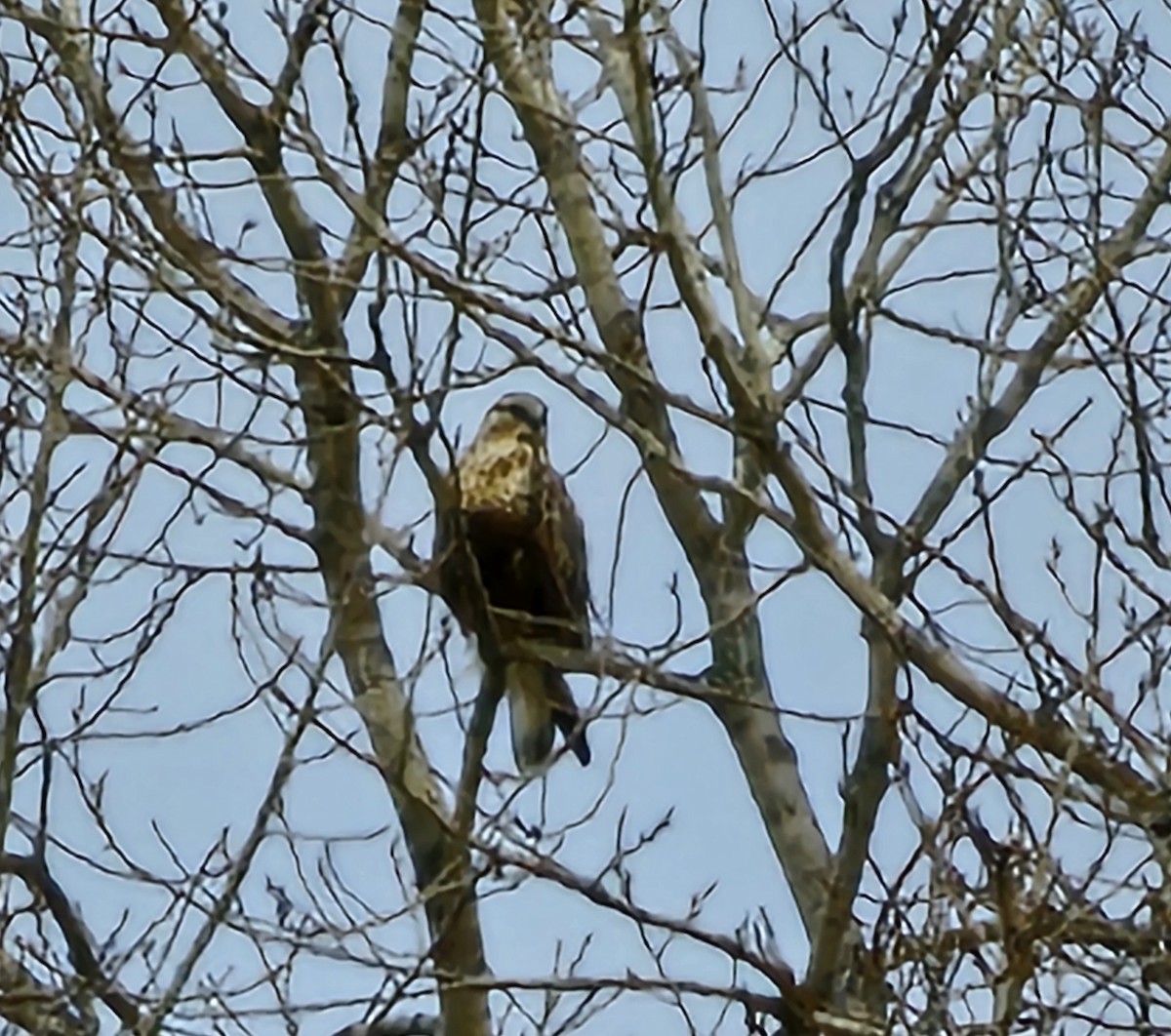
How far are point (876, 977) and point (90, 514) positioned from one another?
149 centimetres

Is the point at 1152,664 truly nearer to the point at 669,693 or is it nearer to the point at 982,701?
the point at 982,701

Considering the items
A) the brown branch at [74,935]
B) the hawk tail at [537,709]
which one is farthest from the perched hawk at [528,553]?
the brown branch at [74,935]

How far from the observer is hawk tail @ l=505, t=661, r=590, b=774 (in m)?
5.68

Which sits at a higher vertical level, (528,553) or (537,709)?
(528,553)

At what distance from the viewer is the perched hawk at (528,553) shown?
5703mm

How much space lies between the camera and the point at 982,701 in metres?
4.59

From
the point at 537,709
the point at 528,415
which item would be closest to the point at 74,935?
the point at 537,709

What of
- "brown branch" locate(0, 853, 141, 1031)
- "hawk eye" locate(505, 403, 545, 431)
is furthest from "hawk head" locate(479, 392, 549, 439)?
"brown branch" locate(0, 853, 141, 1031)

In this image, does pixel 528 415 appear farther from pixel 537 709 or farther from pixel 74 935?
pixel 74 935

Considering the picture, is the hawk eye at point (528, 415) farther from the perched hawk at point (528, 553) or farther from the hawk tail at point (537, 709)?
the hawk tail at point (537, 709)

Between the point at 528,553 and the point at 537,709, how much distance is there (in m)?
0.41

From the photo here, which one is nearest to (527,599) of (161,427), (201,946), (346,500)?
(346,500)

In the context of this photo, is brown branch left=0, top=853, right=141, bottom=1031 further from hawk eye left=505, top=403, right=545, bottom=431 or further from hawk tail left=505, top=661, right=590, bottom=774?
hawk eye left=505, top=403, right=545, bottom=431

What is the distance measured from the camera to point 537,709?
580 centimetres
